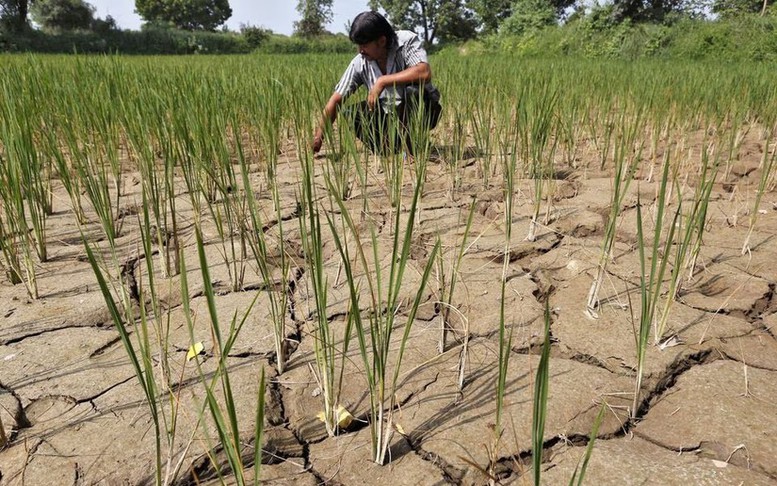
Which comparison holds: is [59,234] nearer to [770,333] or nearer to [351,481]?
[351,481]

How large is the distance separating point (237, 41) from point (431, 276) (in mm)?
26020

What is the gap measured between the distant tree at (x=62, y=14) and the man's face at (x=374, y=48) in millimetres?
35979

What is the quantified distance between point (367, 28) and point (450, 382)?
1.97 metres

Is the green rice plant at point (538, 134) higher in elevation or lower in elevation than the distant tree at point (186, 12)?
lower

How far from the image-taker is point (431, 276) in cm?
147

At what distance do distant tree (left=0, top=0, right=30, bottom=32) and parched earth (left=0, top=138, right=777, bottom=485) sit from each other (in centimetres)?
2458

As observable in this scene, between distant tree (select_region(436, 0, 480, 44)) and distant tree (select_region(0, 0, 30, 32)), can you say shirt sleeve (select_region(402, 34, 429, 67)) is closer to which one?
distant tree (select_region(0, 0, 30, 32))

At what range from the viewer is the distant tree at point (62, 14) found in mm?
32875

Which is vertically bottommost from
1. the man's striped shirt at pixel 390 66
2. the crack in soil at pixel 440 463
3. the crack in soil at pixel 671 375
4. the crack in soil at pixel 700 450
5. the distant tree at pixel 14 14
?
the crack in soil at pixel 440 463

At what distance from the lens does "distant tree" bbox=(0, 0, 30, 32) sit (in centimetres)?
2105

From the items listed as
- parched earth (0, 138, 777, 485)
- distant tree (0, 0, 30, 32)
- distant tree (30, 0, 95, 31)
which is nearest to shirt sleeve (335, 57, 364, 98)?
parched earth (0, 138, 777, 485)

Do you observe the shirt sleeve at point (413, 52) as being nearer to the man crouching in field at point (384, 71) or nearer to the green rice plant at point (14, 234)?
the man crouching in field at point (384, 71)

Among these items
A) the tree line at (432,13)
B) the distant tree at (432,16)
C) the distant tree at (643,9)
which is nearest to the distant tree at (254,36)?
the tree line at (432,13)

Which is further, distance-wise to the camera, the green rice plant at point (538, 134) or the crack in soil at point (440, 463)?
the green rice plant at point (538, 134)
